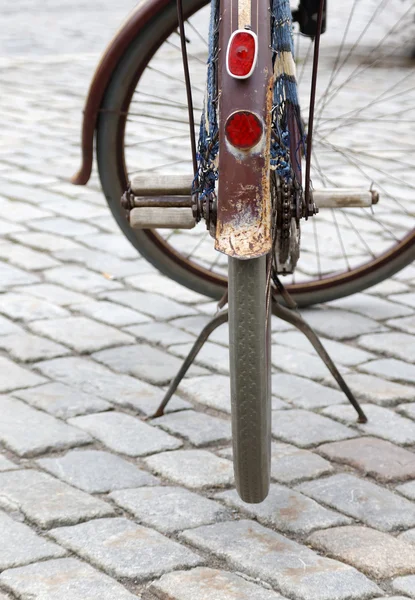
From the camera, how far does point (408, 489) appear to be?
2908mm

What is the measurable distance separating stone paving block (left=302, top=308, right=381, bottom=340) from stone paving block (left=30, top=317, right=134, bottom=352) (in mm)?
722

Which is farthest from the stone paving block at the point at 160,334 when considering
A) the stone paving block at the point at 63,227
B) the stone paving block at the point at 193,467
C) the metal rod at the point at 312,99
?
the metal rod at the point at 312,99

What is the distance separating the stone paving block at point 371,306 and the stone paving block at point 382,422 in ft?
2.95

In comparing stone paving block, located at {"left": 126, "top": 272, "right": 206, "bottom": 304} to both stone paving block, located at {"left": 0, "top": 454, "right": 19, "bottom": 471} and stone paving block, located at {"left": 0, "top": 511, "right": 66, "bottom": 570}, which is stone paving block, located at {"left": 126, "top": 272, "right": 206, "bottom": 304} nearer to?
stone paving block, located at {"left": 0, "top": 454, "right": 19, "bottom": 471}

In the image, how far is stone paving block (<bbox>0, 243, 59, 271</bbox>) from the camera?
186 inches

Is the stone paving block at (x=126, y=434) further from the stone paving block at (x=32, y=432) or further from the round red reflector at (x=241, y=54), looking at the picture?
the round red reflector at (x=241, y=54)

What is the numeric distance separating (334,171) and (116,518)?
13.2 feet

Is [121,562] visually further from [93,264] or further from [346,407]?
[93,264]

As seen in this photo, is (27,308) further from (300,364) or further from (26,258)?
(300,364)

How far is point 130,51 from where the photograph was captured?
3.84 m

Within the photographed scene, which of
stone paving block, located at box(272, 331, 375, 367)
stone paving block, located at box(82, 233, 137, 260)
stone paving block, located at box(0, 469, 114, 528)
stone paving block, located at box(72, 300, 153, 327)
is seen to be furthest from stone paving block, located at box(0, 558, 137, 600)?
stone paving block, located at box(82, 233, 137, 260)

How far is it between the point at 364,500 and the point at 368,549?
0.90 ft

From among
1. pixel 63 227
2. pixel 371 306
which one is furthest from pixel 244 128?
pixel 63 227

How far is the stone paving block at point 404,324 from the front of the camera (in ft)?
13.6
